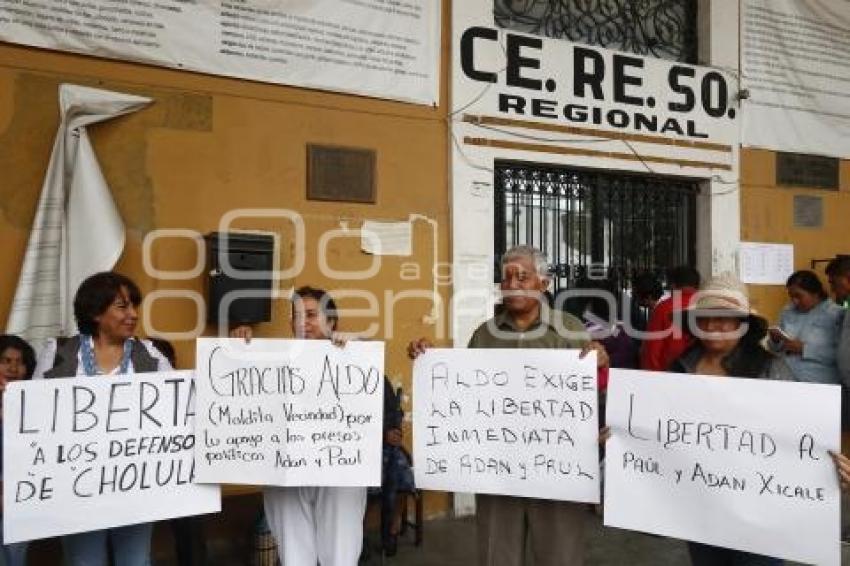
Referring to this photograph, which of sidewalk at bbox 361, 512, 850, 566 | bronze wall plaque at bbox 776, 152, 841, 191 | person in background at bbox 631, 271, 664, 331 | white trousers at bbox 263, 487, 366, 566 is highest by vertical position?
bronze wall plaque at bbox 776, 152, 841, 191

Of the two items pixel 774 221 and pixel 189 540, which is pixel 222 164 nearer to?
pixel 189 540

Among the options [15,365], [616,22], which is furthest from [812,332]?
[15,365]

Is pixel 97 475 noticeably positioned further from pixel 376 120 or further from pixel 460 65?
pixel 460 65

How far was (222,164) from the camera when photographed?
467 cm

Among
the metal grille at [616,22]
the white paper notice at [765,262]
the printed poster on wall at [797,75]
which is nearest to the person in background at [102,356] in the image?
the metal grille at [616,22]

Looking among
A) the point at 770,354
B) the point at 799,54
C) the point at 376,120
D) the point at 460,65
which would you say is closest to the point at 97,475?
the point at 770,354

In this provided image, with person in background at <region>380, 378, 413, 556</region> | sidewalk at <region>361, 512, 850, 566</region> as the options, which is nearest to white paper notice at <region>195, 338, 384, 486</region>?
person in background at <region>380, 378, 413, 556</region>

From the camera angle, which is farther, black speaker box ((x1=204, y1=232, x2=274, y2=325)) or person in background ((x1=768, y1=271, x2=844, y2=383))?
person in background ((x1=768, y1=271, x2=844, y2=383))

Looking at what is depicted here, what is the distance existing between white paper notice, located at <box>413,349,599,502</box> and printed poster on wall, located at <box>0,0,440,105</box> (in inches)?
104

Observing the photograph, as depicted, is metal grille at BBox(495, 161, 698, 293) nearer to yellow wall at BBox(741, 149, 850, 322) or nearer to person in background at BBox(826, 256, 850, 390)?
yellow wall at BBox(741, 149, 850, 322)

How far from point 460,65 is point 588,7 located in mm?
1473

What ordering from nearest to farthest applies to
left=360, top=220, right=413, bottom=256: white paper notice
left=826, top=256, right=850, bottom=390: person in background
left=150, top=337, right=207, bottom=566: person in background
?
left=150, top=337, right=207, bottom=566: person in background, left=826, top=256, right=850, bottom=390: person in background, left=360, top=220, right=413, bottom=256: white paper notice

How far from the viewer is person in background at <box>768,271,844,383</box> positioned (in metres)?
5.27

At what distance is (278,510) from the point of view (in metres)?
3.01
